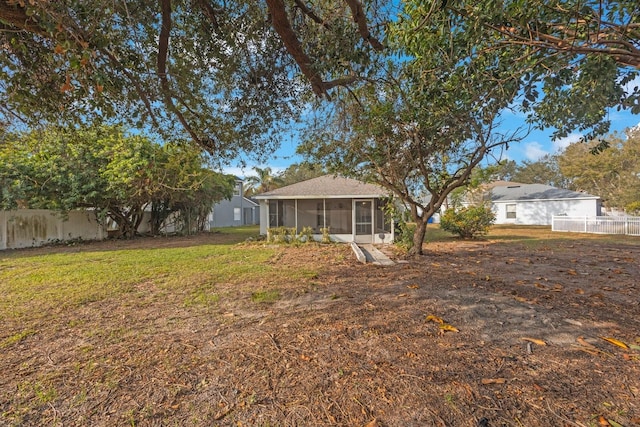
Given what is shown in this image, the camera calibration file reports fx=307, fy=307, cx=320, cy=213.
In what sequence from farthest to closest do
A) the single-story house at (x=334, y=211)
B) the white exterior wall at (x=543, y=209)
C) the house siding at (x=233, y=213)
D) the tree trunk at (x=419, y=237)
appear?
the house siding at (x=233, y=213)
the white exterior wall at (x=543, y=209)
the single-story house at (x=334, y=211)
the tree trunk at (x=419, y=237)

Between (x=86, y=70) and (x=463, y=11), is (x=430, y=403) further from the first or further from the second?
(x=86, y=70)

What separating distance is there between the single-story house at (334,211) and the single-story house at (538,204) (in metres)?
13.7

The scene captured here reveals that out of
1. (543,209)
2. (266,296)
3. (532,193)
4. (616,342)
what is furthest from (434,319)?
(532,193)

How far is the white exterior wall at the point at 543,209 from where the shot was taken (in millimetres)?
23938

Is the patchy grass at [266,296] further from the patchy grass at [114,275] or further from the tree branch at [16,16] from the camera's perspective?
the tree branch at [16,16]

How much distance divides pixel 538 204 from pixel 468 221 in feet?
53.7

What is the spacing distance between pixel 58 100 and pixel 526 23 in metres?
6.16

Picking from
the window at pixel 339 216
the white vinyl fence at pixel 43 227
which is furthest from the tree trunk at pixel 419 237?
the white vinyl fence at pixel 43 227

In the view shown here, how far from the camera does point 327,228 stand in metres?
14.2

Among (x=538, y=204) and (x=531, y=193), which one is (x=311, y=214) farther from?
(x=531, y=193)

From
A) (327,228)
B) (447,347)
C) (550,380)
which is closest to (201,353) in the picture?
(447,347)

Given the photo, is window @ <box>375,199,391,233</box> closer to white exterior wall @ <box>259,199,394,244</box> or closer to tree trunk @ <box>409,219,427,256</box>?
white exterior wall @ <box>259,199,394,244</box>

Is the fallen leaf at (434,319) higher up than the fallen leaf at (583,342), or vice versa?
the fallen leaf at (434,319)

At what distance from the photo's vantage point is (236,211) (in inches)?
1218
